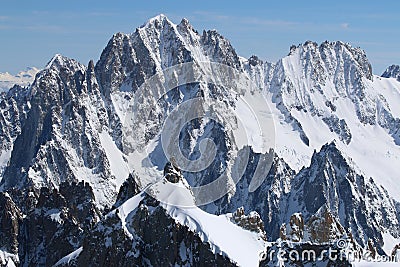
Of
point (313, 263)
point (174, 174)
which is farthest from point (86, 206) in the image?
point (313, 263)

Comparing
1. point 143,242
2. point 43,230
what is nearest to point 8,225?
point 43,230

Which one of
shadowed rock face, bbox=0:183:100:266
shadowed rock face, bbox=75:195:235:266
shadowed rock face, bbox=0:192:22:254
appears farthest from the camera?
shadowed rock face, bbox=0:192:22:254

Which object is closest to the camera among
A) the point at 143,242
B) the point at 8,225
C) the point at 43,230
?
the point at 143,242

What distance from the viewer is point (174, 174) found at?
8775 centimetres

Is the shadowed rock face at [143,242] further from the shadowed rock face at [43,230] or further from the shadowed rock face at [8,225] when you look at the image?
the shadowed rock face at [8,225]

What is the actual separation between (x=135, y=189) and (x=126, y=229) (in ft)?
59.3

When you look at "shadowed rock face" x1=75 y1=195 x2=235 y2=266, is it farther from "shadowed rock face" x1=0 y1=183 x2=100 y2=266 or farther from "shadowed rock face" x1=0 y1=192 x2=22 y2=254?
"shadowed rock face" x1=0 y1=192 x2=22 y2=254

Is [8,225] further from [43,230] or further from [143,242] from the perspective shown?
[143,242]

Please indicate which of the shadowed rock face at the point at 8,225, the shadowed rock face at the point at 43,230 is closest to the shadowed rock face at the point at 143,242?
the shadowed rock face at the point at 43,230

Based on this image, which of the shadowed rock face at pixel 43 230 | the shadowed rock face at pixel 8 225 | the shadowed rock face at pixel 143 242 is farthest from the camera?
the shadowed rock face at pixel 8 225

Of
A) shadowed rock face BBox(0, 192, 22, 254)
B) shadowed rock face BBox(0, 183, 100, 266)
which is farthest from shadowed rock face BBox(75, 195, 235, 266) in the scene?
shadowed rock face BBox(0, 192, 22, 254)

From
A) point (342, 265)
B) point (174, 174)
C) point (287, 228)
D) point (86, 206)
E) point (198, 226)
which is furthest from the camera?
point (86, 206)

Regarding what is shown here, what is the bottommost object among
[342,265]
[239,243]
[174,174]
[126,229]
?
[342,265]

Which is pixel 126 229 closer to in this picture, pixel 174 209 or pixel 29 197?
pixel 174 209
